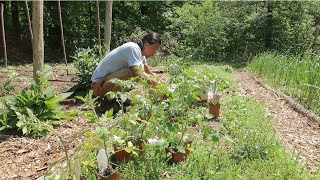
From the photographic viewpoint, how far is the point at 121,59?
3.72m

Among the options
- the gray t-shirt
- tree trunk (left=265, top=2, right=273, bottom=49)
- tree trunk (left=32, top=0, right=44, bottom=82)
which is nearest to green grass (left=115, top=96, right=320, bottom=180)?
the gray t-shirt

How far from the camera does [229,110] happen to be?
12.1ft

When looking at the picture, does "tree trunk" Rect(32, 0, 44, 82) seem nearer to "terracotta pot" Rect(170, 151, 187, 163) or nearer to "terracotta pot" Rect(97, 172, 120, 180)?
"terracotta pot" Rect(170, 151, 187, 163)

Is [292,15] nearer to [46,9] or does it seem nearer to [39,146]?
[46,9]

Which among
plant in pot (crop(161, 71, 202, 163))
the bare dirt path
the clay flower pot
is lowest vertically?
the bare dirt path

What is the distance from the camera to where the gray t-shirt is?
3.50m

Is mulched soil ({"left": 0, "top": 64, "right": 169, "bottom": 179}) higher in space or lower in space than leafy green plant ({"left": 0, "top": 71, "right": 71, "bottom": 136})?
lower

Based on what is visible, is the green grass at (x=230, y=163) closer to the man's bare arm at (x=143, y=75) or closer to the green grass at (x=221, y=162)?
the green grass at (x=221, y=162)

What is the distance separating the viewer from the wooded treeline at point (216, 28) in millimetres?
12898

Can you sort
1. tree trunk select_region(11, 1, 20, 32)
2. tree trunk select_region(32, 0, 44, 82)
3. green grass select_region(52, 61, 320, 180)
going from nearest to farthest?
green grass select_region(52, 61, 320, 180)
tree trunk select_region(32, 0, 44, 82)
tree trunk select_region(11, 1, 20, 32)

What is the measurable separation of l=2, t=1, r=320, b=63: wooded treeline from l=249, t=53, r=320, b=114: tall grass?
6.60m

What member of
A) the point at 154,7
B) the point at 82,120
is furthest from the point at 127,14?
the point at 82,120

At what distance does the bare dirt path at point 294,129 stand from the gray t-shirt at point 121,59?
162cm

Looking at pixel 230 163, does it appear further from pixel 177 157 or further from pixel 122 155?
pixel 122 155
